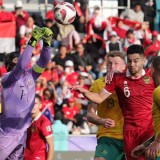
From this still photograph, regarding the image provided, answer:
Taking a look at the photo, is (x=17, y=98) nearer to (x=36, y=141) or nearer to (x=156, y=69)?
(x=36, y=141)

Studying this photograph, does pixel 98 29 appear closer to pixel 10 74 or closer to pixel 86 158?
pixel 86 158

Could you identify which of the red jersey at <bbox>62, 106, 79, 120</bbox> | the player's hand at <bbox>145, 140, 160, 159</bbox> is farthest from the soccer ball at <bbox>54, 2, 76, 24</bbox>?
the red jersey at <bbox>62, 106, 79, 120</bbox>

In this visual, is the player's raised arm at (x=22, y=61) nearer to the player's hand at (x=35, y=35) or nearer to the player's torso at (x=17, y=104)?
the player's hand at (x=35, y=35)

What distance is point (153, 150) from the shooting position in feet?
23.1

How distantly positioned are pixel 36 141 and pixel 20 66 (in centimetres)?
146

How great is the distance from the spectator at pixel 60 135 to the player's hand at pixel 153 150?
294 inches

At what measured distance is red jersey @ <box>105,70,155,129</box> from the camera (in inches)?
363

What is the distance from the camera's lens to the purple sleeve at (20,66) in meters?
8.60

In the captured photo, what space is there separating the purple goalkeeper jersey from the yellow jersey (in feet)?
3.47

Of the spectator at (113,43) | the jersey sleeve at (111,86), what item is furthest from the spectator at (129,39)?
the jersey sleeve at (111,86)

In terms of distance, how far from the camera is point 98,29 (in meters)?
19.8

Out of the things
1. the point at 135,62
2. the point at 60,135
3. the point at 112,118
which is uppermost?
the point at 135,62

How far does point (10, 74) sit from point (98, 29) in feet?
36.5

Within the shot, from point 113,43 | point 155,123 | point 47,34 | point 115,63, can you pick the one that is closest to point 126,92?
point 115,63
